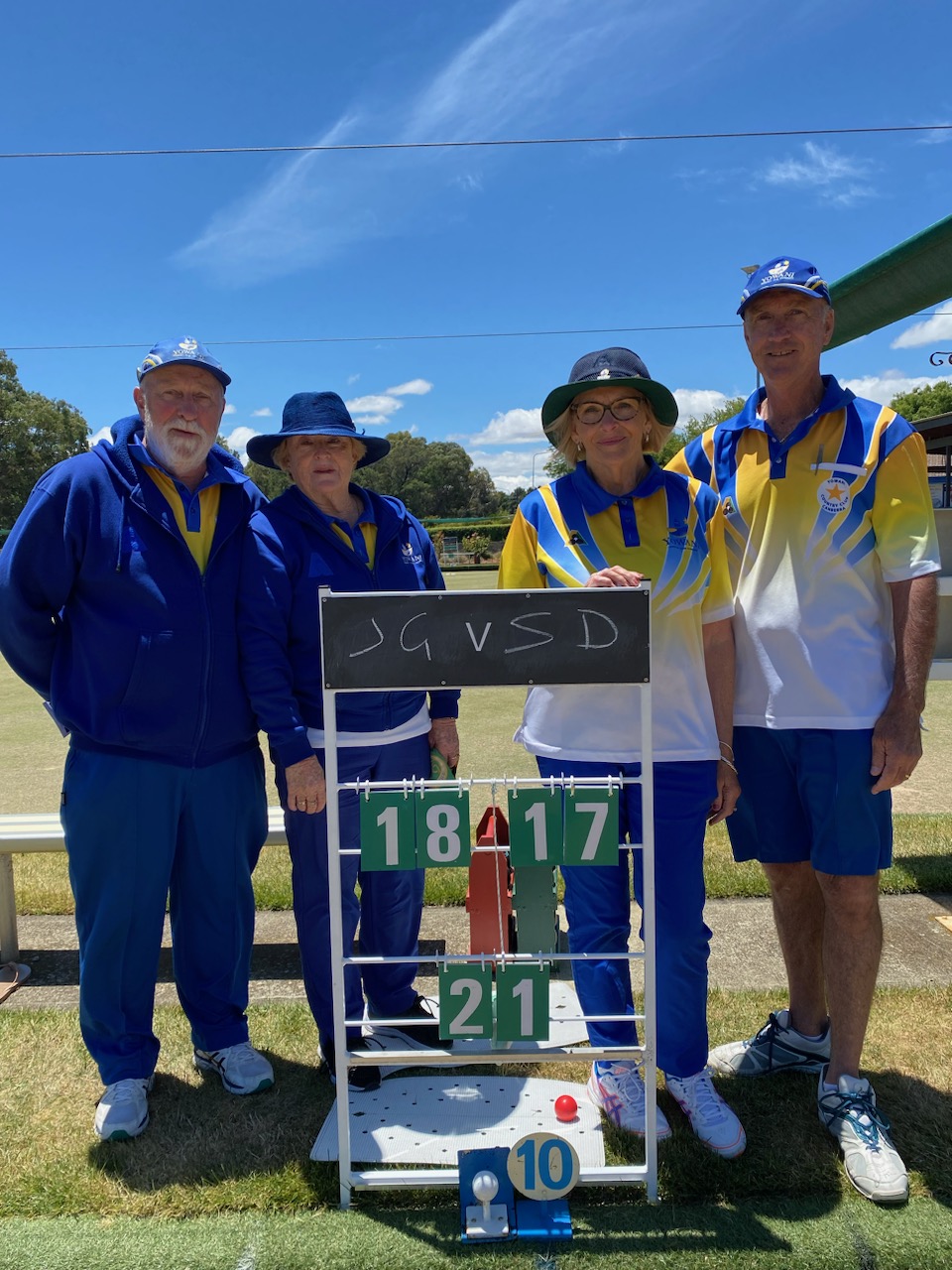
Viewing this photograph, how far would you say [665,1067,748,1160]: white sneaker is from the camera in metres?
2.47

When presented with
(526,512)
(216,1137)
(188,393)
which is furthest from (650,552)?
(216,1137)

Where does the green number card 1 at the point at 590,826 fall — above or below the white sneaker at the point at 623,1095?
above

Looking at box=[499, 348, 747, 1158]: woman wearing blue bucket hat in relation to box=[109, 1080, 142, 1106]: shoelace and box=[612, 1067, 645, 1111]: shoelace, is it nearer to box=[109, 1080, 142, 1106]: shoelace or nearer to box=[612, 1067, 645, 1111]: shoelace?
box=[612, 1067, 645, 1111]: shoelace

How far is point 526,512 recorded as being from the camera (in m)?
2.60

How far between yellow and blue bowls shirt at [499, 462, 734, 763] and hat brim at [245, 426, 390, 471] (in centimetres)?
64

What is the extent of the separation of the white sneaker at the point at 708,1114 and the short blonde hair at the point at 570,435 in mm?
1784

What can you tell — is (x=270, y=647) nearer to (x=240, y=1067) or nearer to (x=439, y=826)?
(x=439, y=826)

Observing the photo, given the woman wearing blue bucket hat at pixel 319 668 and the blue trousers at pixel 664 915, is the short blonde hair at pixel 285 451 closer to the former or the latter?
the woman wearing blue bucket hat at pixel 319 668

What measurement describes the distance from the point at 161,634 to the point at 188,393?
0.73 metres

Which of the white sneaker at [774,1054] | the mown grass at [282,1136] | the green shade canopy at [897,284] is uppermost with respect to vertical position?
the green shade canopy at [897,284]

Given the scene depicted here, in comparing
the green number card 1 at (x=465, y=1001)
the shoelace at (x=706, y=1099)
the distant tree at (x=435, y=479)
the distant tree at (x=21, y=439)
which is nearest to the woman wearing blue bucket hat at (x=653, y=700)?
the shoelace at (x=706, y=1099)

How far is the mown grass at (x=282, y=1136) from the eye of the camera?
2.34 meters

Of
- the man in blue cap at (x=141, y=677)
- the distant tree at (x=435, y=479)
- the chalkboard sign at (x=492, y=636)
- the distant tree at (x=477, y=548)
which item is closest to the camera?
the chalkboard sign at (x=492, y=636)

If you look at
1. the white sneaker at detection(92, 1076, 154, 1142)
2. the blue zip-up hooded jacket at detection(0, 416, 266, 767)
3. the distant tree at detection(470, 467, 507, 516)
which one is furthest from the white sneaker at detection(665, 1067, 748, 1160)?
the distant tree at detection(470, 467, 507, 516)
